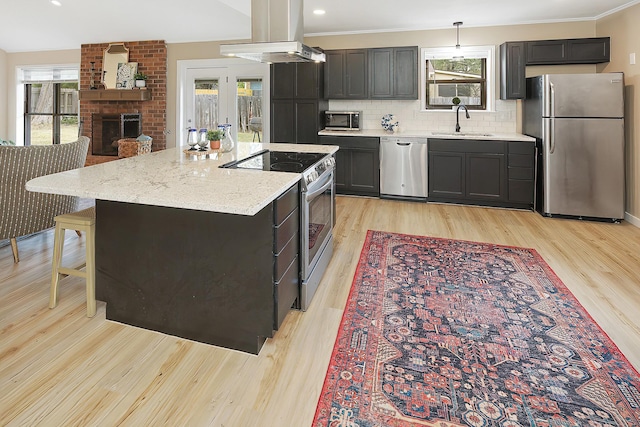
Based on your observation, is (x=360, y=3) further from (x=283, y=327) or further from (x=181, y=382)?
(x=181, y=382)

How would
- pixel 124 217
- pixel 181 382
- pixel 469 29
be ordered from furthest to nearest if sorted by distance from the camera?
pixel 469 29 → pixel 124 217 → pixel 181 382

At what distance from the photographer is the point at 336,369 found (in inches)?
72.2

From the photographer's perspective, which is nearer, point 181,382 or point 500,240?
point 181,382

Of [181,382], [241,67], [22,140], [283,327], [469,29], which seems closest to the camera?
[181,382]

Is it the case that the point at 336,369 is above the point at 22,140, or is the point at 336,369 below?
below

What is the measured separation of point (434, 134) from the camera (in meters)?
5.25

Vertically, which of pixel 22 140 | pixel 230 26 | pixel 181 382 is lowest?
pixel 181 382

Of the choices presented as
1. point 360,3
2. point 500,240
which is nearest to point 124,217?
point 500,240

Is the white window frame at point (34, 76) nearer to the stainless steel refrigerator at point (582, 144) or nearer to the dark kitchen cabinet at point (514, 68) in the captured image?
the dark kitchen cabinet at point (514, 68)

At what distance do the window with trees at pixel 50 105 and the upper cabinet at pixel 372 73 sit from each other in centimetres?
535

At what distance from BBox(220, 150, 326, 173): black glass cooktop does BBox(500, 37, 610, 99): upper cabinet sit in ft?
11.0

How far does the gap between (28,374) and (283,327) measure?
1185 mm

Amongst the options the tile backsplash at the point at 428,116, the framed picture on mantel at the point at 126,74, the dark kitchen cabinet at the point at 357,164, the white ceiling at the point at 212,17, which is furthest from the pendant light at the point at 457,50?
the framed picture on mantel at the point at 126,74

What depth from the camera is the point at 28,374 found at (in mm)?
1761
